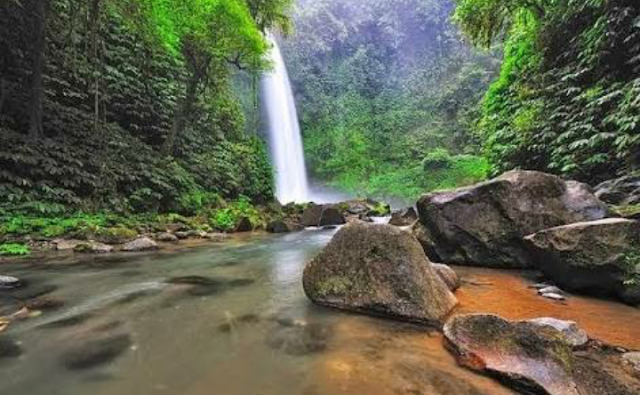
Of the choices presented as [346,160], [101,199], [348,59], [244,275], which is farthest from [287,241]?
[348,59]

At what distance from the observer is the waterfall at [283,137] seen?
2889 cm

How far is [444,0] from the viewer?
43.9m

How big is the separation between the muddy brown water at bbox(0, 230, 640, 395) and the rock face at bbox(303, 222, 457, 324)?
0.58ft

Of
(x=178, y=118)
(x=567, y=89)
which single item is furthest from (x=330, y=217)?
(x=567, y=89)

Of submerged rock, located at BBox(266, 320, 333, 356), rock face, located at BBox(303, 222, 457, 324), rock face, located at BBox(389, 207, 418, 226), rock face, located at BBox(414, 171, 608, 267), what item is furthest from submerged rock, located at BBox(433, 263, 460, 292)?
rock face, located at BBox(389, 207, 418, 226)

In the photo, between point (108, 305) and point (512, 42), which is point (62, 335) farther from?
point (512, 42)

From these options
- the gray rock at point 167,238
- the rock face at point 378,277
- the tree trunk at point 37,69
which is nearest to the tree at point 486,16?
the rock face at point 378,277

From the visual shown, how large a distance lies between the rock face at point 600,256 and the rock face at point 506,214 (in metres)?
1.31

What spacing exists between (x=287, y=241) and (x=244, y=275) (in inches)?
171

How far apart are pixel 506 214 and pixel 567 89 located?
4.98 metres

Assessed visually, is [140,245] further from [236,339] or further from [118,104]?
[118,104]

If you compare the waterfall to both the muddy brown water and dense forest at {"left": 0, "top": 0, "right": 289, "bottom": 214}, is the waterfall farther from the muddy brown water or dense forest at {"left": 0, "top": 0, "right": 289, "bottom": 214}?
the muddy brown water

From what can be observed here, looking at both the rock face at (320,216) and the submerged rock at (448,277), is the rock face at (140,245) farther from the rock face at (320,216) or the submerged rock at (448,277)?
the rock face at (320,216)

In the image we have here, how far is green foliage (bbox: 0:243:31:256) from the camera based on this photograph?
7453 mm
